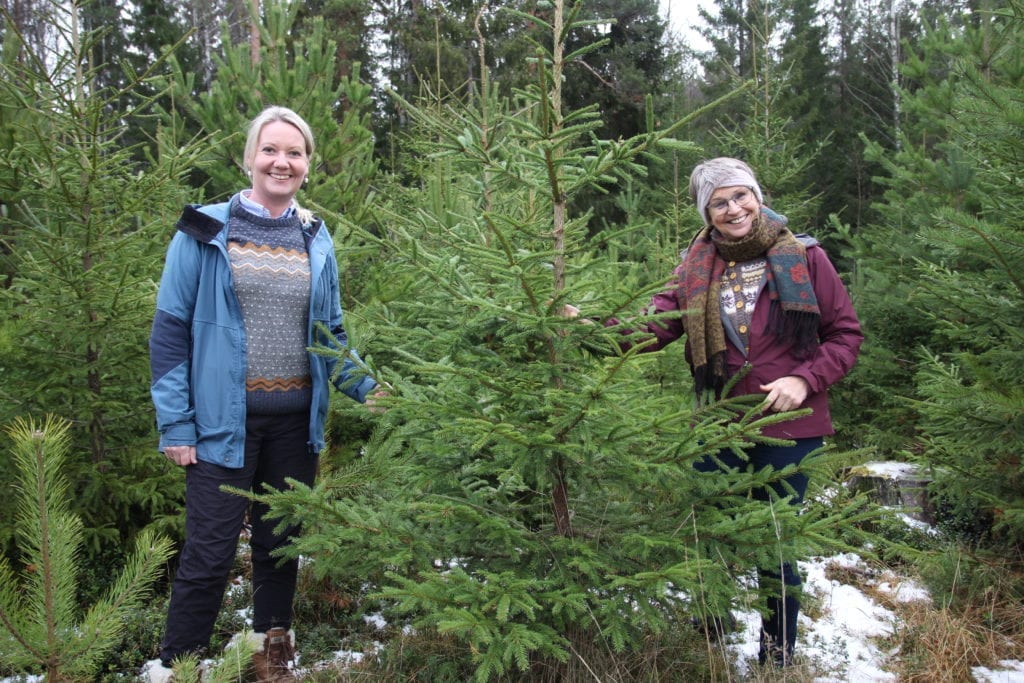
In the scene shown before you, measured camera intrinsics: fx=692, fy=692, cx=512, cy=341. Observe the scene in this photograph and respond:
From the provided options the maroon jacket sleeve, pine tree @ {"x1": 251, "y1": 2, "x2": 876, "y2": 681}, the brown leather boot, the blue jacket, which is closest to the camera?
pine tree @ {"x1": 251, "y1": 2, "x2": 876, "y2": 681}

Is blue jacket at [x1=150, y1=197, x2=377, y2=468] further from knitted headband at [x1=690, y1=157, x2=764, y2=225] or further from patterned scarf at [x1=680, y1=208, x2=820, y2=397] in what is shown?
knitted headband at [x1=690, y1=157, x2=764, y2=225]

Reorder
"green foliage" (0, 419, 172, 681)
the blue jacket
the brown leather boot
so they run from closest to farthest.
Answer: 1. "green foliage" (0, 419, 172, 681)
2. the blue jacket
3. the brown leather boot

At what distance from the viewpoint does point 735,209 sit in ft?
9.39

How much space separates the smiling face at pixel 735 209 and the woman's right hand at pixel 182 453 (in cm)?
233

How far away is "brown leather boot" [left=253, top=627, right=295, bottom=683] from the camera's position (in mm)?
3051

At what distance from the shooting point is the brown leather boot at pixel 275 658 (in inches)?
120

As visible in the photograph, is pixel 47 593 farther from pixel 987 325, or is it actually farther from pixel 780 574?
pixel 987 325

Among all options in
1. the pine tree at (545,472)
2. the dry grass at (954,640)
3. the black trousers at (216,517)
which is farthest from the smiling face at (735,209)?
the dry grass at (954,640)

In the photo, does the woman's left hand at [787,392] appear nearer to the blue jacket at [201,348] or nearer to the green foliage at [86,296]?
the blue jacket at [201,348]

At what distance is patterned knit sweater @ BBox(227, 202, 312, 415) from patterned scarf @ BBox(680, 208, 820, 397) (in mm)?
1630

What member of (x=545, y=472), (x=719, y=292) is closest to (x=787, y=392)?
(x=719, y=292)

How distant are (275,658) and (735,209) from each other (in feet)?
9.27

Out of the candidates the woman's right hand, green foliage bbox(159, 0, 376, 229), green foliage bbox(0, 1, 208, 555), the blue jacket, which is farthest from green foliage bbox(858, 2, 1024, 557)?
green foliage bbox(0, 1, 208, 555)

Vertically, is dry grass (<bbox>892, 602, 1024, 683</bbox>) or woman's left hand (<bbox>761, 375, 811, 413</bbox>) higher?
woman's left hand (<bbox>761, 375, 811, 413</bbox>)
